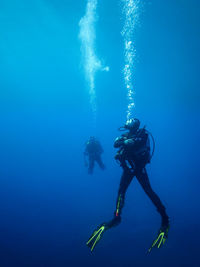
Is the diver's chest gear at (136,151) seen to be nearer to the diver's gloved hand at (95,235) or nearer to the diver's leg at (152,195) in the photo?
the diver's leg at (152,195)

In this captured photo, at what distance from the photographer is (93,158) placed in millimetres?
13617

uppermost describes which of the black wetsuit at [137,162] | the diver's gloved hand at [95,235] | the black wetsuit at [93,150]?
the black wetsuit at [93,150]

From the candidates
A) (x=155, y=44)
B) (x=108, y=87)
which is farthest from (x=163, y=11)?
(x=108, y=87)

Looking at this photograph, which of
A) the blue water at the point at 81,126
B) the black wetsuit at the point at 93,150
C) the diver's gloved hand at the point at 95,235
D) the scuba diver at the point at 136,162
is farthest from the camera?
the black wetsuit at the point at 93,150

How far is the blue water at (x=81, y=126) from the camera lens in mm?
10102

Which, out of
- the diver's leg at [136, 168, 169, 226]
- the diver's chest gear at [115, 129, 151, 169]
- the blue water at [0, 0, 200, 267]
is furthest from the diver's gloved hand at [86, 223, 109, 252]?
the blue water at [0, 0, 200, 267]

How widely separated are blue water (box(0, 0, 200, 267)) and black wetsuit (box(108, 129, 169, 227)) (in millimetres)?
5687

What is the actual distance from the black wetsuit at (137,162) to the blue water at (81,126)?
5.69 m

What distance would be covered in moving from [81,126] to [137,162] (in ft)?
246

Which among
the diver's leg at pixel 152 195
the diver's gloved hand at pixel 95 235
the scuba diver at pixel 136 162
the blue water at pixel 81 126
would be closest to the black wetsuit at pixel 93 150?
the blue water at pixel 81 126

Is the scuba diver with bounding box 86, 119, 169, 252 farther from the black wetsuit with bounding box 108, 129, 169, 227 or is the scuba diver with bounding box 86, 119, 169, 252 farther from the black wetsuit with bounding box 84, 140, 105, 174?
the black wetsuit with bounding box 84, 140, 105, 174

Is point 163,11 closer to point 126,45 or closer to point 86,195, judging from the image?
point 126,45

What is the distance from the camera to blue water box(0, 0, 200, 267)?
10.1m

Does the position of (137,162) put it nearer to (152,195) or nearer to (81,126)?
(152,195)
